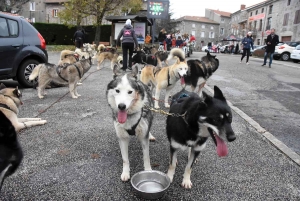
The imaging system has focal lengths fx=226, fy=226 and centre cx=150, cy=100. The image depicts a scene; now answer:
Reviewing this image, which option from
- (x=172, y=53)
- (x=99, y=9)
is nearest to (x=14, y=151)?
(x=172, y=53)

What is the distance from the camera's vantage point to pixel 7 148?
1800 millimetres

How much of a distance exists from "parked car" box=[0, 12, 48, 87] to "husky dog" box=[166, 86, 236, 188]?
4.94m

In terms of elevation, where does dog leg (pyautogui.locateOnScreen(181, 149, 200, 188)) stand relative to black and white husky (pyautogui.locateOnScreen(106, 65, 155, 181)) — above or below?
below

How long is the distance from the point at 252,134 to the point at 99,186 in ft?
8.85

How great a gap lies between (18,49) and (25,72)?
625mm

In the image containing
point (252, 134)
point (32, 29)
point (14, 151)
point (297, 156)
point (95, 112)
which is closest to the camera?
point (14, 151)

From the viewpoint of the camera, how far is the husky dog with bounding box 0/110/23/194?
1724 mm

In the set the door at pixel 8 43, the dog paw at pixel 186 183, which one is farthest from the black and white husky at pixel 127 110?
the door at pixel 8 43

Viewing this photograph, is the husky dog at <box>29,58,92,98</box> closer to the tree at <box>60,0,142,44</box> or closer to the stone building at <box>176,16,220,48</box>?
the tree at <box>60,0,142,44</box>

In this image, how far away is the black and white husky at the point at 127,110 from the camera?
2342 millimetres

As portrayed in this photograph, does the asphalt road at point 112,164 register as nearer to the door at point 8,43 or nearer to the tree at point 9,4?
the door at point 8,43

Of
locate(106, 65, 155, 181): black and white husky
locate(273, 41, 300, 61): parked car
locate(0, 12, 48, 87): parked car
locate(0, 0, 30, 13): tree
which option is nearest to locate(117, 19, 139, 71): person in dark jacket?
locate(0, 12, 48, 87): parked car

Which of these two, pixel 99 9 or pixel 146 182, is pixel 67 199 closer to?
pixel 146 182

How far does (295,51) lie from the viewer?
18312 mm
